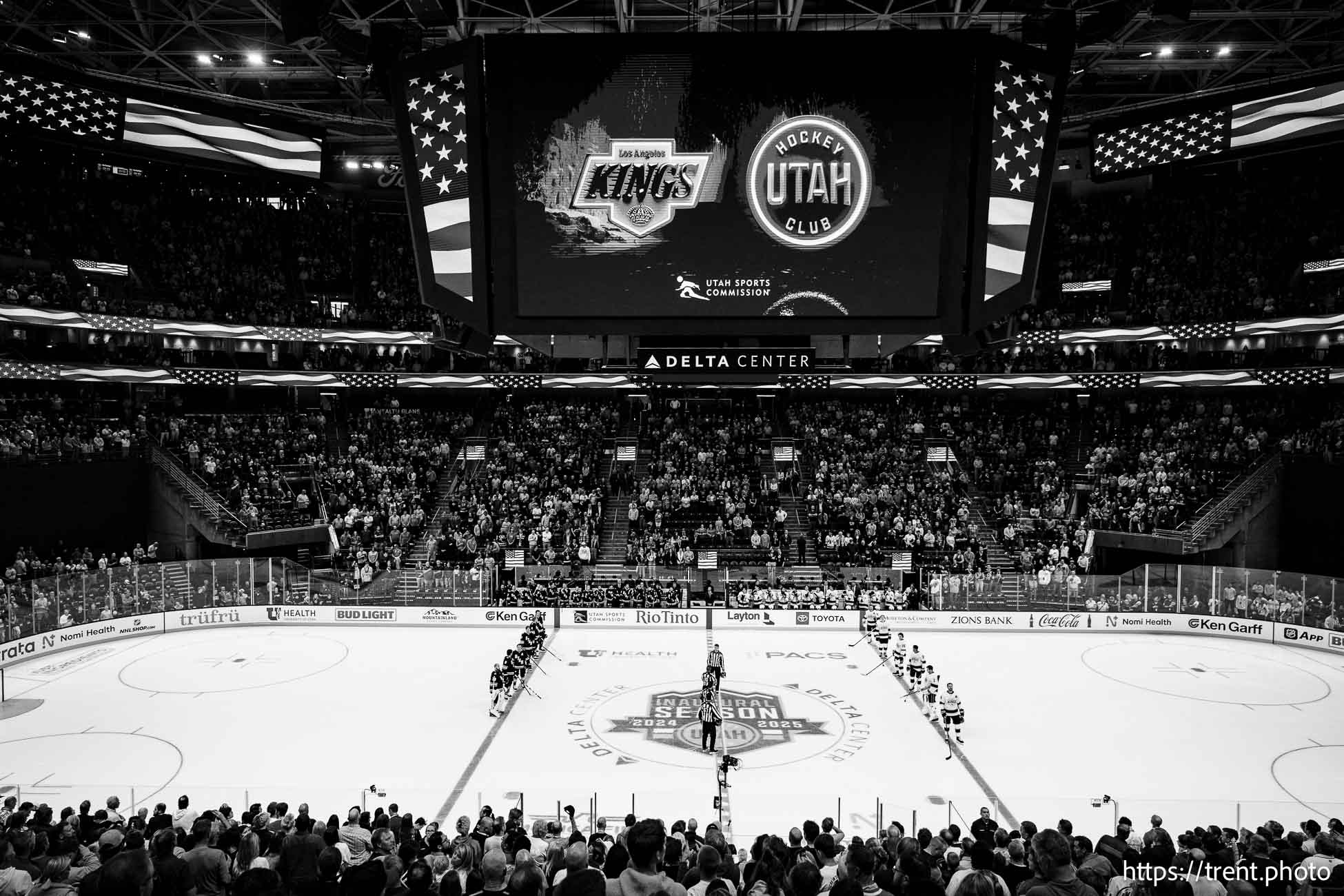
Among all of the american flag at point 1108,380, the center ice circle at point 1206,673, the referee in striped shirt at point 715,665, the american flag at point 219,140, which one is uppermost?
the american flag at point 219,140

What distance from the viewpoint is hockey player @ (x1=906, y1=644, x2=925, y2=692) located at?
19.8 meters

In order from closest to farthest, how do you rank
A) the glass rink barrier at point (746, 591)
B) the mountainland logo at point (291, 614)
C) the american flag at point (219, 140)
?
1. the american flag at point (219, 140)
2. the glass rink barrier at point (746, 591)
3. the mountainland logo at point (291, 614)

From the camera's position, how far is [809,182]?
777 centimetres

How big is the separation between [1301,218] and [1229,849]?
35826 mm

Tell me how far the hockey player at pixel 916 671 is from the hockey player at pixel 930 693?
0.77 m

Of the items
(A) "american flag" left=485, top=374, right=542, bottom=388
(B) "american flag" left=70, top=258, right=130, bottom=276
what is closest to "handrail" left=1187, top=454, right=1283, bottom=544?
(A) "american flag" left=485, top=374, right=542, bottom=388

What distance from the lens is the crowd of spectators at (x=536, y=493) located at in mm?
31031

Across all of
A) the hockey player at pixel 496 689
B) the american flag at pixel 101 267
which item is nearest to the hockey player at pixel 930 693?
the hockey player at pixel 496 689

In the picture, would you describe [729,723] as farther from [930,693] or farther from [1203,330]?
[1203,330]

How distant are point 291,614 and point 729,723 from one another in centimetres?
1641

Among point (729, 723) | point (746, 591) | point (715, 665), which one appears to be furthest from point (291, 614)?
point (729, 723)

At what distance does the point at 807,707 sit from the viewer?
62.8ft

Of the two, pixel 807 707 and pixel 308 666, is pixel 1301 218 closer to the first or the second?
pixel 807 707

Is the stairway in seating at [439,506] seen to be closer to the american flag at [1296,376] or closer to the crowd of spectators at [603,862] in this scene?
the crowd of spectators at [603,862]
